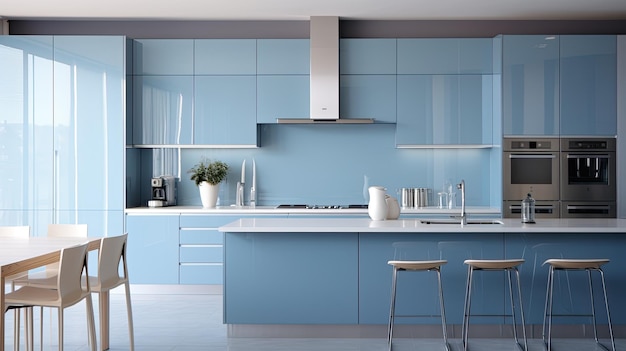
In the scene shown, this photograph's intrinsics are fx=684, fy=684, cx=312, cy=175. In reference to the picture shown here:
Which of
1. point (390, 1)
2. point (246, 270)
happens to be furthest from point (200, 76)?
point (246, 270)

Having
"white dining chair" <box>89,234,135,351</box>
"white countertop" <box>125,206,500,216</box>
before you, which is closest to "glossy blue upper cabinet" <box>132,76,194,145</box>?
"white countertop" <box>125,206,500,216</box>

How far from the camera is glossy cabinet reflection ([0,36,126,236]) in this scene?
21.1 feet

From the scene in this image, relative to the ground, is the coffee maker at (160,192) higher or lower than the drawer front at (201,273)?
higher

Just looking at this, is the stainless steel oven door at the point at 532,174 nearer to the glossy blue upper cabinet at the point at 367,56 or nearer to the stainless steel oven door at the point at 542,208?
the stainless steel oven door at the point at 542,208

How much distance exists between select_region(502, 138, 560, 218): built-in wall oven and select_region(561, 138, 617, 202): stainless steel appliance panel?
81 millimetres

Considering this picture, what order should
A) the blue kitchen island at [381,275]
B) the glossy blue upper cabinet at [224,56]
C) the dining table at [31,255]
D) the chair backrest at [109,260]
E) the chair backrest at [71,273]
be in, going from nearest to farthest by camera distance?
the dining table at [31,255], the chair backrest at [71,273], the chair backrest at [109,260], the blue kitchen island at [381,275], the glossy blue upper cabinet at [224,56]

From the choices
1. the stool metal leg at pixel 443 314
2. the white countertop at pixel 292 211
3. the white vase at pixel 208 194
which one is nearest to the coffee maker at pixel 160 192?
the white countertop at pixel 292 211

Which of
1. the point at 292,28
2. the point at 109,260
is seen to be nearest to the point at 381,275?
the point at 109,260

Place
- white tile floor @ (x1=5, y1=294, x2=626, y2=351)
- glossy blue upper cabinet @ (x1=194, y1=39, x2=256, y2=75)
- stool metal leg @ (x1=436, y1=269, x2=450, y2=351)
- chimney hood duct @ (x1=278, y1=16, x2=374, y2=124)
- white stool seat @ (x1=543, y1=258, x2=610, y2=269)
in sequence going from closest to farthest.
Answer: white stool seat @ (x1=543, y1=258, x2=610, y2=269) → stool metal leg @ (x1=436, y1=269, x2=450, y2=351) → white tile floor @ (x1=5, y1=294, x2=626, y2=351) → chimney hood duct @ (x1=278, y1=16, x2=374, y2=124) → glossy blue upper cabinet @ (x1=194, y1=39, x2=256, y2=75)

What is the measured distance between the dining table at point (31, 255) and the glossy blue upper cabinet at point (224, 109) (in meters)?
2.27

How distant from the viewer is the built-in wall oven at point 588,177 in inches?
A: 247

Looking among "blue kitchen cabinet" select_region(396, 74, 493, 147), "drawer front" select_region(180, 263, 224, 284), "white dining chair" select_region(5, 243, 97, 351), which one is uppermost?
"blue kitchen cabinet" select_region(396, 74, 493, 147)

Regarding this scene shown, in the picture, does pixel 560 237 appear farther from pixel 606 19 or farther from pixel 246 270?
pixel 606 19

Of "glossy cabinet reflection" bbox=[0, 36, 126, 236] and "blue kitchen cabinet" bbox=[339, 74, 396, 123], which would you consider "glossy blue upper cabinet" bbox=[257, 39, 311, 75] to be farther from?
"glossy cabinet reflection" bbox=[0, 36, 126, 236]
